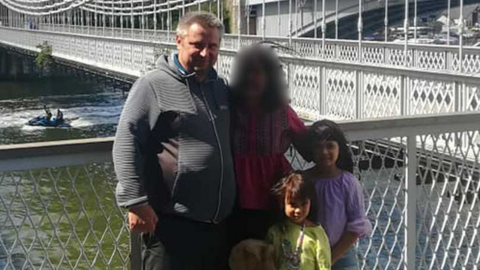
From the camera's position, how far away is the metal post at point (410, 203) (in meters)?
3.71

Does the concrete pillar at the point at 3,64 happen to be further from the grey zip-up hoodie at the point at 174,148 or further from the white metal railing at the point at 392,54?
the grey zip-up hoodie at the point at 174,148

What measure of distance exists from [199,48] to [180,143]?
270mm

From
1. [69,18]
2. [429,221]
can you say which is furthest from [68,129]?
[429,221]

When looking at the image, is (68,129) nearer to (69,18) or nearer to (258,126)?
(69,18)

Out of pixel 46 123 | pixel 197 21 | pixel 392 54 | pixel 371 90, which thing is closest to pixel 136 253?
pixel 197 21

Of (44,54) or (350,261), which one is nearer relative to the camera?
(350,261)

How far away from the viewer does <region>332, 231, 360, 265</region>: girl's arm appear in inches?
116

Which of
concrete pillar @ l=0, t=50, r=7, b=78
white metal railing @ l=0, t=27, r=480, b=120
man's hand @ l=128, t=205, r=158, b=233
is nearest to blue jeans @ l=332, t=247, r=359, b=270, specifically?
man's hand @ l=128, t=205, r=158, b=233

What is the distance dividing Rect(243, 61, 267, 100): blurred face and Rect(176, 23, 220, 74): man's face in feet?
0.47

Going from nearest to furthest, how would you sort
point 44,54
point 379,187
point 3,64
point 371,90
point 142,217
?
point 142,217
point 379,187
point 371,90
point 44,54
point 3,64

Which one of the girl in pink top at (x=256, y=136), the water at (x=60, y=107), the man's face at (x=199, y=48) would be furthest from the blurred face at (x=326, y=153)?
the water at (x=60, y=107)

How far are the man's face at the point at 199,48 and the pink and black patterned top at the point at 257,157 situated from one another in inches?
8.3

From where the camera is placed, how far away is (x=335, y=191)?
9.59 ft

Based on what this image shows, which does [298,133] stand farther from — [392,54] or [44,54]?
[44,54]
